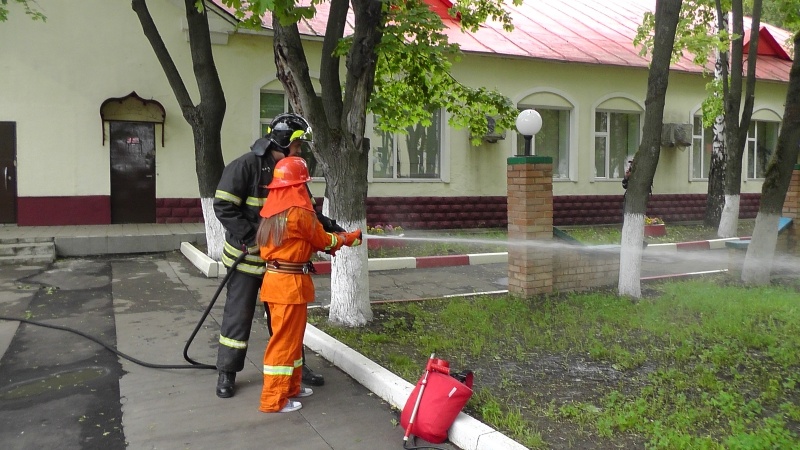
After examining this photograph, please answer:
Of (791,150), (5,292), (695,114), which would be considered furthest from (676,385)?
(695,114)

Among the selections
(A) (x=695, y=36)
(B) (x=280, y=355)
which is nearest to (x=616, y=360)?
(B) (x=280, y=355)

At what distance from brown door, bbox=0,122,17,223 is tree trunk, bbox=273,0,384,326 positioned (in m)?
7.93

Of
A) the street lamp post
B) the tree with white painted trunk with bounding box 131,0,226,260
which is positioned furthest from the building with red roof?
the street lamp post

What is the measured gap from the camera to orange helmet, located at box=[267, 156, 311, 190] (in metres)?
4.17

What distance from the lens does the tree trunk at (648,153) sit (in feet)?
25.2

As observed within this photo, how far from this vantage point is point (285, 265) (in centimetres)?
421

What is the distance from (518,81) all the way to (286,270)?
12677 mm

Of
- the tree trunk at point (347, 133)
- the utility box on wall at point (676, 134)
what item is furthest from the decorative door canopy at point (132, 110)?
the utility box on wall at point (676, 134)

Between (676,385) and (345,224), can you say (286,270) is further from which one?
(676,385)

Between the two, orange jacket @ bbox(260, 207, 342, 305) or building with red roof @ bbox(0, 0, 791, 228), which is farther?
building with red roof @ bbox(0, 0, 791, 228)

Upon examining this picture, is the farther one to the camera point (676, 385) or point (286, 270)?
point (676, 385)

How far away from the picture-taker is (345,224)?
6320 millimetres

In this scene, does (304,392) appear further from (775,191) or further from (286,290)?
(775,191)

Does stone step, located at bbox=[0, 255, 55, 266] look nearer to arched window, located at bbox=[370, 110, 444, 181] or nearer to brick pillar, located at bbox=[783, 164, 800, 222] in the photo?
arched window, located at bbox=[370, 110, 444, 181]
